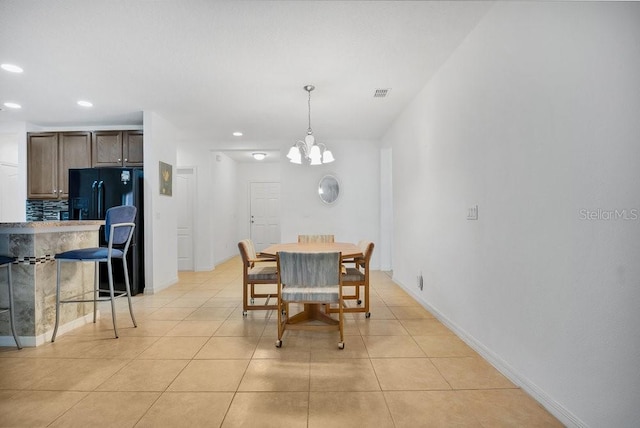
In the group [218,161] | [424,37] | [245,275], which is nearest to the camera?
[424,37]

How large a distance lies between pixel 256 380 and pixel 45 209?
16.3 ft

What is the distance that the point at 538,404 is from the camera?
5.57ft

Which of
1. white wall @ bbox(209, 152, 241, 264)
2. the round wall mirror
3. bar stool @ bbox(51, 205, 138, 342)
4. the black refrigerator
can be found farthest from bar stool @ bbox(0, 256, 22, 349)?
the round wall mirror

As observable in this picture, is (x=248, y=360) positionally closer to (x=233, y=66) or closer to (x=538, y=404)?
(x=538, y=404)

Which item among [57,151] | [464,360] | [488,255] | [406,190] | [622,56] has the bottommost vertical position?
[464,360]

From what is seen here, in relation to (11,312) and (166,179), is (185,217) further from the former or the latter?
(11,312)

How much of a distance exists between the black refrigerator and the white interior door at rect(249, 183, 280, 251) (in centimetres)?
415

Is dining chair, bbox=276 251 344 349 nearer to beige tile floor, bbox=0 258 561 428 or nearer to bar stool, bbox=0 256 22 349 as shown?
beige tile floor, bbox=0 258 561 428

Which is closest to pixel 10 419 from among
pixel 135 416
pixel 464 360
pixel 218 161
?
pixel 135 416

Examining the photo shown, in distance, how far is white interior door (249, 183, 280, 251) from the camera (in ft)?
27.4

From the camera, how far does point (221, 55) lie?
2.75 meters

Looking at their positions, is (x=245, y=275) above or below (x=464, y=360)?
above

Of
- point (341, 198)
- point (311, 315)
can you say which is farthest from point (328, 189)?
point (311, 315)

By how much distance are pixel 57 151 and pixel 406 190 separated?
526 cm
